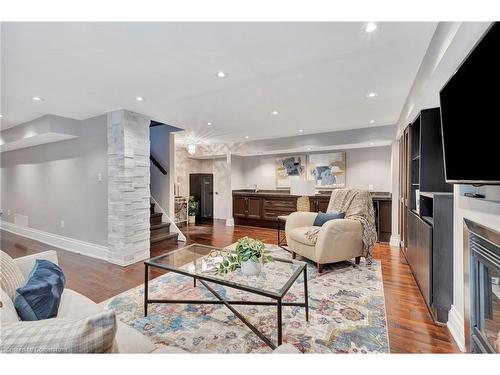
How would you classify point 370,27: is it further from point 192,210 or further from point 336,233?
point 192,210

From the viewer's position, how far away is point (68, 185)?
410 centimetres

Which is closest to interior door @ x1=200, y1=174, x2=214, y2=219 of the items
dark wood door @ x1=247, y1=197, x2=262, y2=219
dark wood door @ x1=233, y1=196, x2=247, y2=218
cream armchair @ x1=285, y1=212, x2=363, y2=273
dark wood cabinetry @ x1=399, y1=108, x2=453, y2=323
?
dark wood door @ x1=233, y1=196, x2=247, y2=218

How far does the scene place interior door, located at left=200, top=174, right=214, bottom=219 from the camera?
733 centimetres

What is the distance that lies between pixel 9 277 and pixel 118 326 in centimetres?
70

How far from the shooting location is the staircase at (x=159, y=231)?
14.1ft

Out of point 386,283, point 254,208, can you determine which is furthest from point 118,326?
point 254,208

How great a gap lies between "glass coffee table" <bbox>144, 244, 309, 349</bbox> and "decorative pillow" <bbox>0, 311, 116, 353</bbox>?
101cm

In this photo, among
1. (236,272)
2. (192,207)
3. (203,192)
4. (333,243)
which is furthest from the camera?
(203,192)

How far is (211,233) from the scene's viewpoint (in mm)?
5375

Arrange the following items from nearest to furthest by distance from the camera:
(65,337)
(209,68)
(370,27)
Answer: (65,337), (370,27), (209,68)
